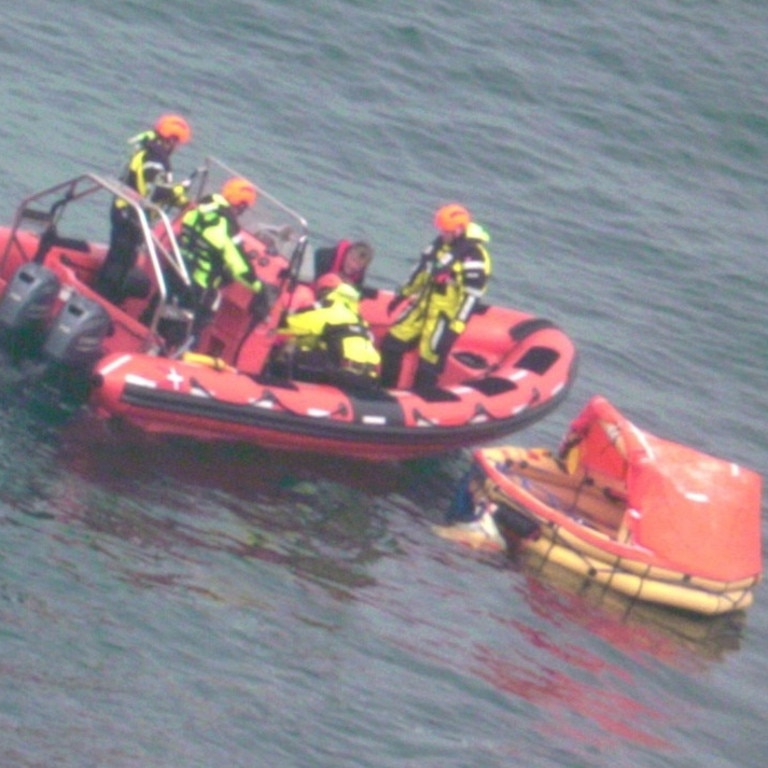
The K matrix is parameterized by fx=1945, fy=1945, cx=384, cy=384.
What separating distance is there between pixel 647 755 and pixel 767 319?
8.03 m

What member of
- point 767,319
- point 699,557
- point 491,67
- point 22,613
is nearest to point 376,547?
point 699,557

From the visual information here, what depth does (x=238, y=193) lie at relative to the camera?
10.6 meters

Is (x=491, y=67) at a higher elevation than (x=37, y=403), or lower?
higher

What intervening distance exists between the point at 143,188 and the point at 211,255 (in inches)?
34.5

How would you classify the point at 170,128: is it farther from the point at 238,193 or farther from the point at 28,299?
the point at 28,299

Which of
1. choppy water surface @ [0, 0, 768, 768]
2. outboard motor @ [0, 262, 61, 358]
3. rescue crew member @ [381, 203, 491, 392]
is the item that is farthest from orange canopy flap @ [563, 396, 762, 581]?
outboard motor @ [0, 262, 61, 358]

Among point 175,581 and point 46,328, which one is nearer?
point 175,581

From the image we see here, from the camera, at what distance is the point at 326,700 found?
8.20 m

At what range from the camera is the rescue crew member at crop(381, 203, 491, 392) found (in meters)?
11.0

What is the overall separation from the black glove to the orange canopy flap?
4.48 ft

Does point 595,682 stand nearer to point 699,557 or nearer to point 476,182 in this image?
point 699,557

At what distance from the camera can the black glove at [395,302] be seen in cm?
1137

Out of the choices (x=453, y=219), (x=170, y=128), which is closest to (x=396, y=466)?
(x=453, y=219)

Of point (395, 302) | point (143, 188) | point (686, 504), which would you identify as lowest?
point (686, 504)
